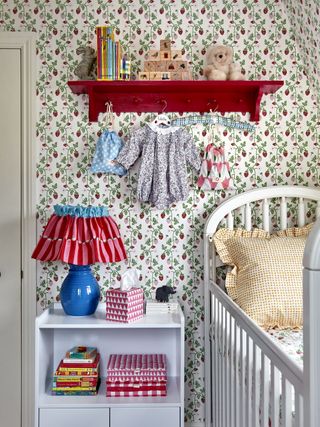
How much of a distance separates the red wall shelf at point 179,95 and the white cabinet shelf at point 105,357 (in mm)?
1000

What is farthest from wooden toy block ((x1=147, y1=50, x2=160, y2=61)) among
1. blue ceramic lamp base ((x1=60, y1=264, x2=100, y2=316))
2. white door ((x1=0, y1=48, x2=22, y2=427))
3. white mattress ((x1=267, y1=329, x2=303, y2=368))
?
white mattress ((x1=267, y1=329, x2=303, y2=368))

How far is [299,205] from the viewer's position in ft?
8.08

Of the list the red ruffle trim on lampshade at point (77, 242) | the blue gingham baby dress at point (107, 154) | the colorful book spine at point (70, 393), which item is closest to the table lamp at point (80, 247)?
the red ruffle trim on lampshade at point (77, 242)

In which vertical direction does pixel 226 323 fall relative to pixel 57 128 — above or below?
below

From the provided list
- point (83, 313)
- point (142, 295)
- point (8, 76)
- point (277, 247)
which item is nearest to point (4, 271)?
point (83, 313)

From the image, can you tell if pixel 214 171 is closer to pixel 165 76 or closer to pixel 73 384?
pixel 165 76

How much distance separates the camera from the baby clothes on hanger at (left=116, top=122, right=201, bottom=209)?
7.89 ft

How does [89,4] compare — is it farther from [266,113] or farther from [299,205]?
[299,205]

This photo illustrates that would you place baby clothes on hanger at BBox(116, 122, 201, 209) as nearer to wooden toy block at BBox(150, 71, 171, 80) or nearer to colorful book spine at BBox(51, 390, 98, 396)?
wooden toy block at BBox(150, 71, 171, 80)

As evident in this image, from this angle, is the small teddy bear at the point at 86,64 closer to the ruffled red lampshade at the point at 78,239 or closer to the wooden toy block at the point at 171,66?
the wooden toy block at the point at 171,66

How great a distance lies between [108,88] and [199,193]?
2.22ft

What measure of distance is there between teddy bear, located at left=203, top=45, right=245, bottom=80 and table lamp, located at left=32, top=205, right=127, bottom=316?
2.78 ft

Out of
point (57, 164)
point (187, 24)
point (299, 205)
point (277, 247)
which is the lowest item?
point (277, 247)

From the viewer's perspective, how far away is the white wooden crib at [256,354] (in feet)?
3.16
